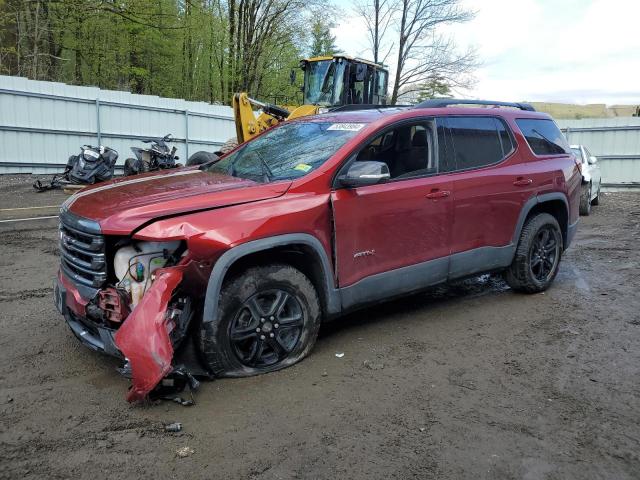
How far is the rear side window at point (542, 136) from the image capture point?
5.54m

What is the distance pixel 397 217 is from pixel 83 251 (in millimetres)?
2251

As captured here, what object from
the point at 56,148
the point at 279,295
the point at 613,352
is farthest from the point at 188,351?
the point at 56,148

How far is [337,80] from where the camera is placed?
13.3m

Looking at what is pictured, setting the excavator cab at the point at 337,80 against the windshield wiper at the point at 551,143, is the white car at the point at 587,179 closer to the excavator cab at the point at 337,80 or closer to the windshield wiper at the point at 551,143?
the excavator cab at the point at 337,80

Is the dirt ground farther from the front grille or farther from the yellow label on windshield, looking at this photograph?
the yellow label on windshield

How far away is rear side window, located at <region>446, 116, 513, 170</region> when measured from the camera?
4797mm

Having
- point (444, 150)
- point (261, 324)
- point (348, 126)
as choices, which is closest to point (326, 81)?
point (444, 150)

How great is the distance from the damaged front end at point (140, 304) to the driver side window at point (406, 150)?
6.07 ft

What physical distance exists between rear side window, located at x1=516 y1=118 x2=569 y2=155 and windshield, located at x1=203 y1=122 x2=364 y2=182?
2.23 metres

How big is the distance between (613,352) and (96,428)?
3.73m

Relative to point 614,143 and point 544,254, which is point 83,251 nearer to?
point 544,254

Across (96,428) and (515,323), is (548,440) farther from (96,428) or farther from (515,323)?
(96,428)

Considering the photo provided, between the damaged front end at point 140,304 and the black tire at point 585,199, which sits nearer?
the damaged front end at point 140,304

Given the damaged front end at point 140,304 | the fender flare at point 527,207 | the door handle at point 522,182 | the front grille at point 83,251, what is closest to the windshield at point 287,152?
the damaged front end at point 140,304
